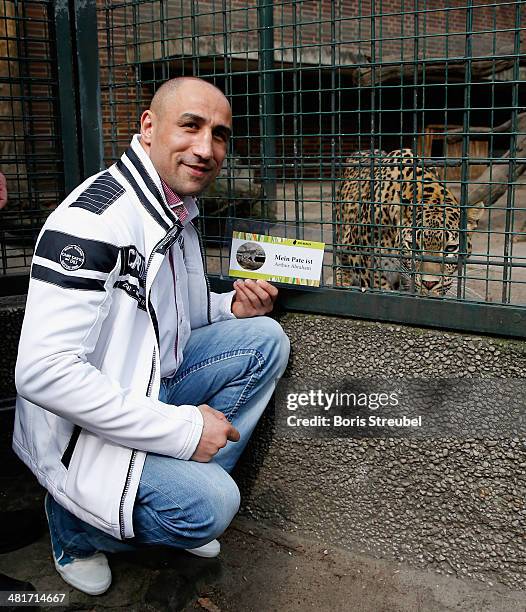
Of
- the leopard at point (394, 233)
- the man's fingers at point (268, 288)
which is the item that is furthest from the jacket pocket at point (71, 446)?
the leopard at point (394, 233)

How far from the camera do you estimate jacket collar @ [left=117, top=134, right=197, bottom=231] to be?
7.73 feet

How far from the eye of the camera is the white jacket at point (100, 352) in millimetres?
2082

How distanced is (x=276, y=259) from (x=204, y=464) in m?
0.99

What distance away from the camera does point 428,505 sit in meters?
2.73

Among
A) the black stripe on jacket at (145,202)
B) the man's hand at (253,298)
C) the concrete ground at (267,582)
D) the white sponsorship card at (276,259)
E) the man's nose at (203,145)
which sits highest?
the man's nose at (203,145)

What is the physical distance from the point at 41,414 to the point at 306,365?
1117mm

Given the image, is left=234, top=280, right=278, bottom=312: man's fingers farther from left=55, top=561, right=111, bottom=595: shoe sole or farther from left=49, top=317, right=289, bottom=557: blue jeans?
left=55, top=561, right=111, bottom=595: shoe sole

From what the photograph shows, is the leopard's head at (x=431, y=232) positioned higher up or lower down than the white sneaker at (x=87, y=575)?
higher up

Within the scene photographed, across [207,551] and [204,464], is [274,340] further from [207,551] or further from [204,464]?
[207,551]

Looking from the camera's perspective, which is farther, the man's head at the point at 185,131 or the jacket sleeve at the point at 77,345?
the man's head at the point at 185,131

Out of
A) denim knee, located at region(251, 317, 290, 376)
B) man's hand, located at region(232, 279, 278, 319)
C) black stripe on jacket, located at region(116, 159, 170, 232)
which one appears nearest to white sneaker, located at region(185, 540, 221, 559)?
denim knee, located at region(251, 317, 290, 376)

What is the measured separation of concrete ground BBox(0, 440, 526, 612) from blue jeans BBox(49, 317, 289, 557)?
0.75 feet

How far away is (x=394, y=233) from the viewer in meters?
3.60

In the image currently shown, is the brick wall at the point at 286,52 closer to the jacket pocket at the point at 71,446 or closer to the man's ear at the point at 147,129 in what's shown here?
the man's ear at the point at 147,129
